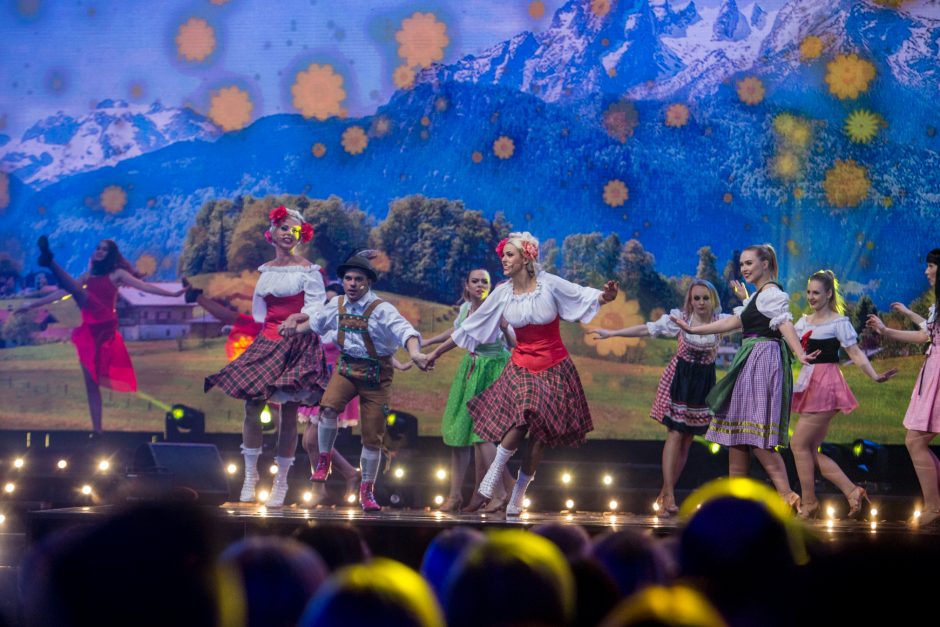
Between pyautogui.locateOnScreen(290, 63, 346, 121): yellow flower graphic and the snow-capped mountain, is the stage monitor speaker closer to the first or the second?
the snow-capped mountain

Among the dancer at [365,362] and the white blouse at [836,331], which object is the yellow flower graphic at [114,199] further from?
the white blouse at [836,331]

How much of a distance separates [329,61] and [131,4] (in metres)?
1.97

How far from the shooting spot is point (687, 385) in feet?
22.8

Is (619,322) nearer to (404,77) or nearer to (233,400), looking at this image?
(404,77)

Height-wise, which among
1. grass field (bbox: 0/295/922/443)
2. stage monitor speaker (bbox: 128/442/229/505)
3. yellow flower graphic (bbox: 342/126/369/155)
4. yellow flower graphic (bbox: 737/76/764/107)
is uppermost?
yellow flower graphic (bbox: 737/76/764/107)

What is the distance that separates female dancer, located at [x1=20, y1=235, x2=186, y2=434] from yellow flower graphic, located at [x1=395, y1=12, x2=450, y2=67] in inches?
116

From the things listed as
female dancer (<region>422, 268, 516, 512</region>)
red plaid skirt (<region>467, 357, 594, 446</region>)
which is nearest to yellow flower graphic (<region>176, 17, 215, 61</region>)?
female dancer (<region>422, 268, 516, 512</region>)

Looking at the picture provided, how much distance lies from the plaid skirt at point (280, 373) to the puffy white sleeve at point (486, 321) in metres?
1.03

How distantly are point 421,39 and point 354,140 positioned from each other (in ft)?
3.42

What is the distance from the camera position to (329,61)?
9.20 meters

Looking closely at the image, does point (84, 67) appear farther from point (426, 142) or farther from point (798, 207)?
point (798, 207)

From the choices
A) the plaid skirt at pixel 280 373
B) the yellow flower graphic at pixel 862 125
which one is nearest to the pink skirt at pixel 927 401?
the yellow flower graphic at pixel 862 125

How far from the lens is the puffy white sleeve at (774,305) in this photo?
19.9 feet

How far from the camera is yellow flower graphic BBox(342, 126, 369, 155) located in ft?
30.3
